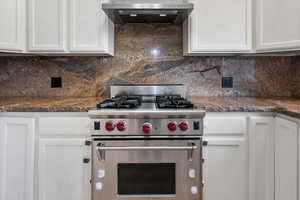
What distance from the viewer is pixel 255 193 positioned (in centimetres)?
172

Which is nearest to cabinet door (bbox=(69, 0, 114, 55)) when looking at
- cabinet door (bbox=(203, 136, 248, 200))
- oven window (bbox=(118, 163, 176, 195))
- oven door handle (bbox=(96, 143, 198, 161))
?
oven door handle (bbox=(96, 143, 198, 161))

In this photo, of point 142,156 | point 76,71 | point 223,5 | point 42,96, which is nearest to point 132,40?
point 76,71

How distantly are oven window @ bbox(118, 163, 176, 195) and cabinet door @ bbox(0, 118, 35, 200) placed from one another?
24.7 inches

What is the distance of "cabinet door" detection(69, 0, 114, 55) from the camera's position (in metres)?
2.01

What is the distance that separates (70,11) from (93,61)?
0.51 metres

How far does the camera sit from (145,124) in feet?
5.24

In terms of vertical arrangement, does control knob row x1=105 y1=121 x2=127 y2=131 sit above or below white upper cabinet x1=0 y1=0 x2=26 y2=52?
below

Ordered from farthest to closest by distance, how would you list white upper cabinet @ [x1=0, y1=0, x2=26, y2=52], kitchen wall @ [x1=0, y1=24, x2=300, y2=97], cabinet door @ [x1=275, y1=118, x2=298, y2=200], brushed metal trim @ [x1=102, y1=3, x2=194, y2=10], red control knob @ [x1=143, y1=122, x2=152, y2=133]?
kitchen wall @ [x1=0, y1=24, x2=300, y2=97] < white upper cabinet @ [x1=0, y1=0, x2=26, y2=52] < brushed metal trim @ [x1=102, y1=3, x2=194, y2=10] < red control knob @ [x1=143, y1=122, x2=152, y2=133] < cabinet door @ [x1=275, y1=118, x2=298, y2=200]

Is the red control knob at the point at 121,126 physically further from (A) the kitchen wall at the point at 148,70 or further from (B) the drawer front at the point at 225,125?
(A) the kitchen wall at the point at 148,70

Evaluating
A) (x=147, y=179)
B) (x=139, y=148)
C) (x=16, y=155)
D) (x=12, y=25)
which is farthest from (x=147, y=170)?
(x=12, y=25)

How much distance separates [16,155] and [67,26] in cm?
103

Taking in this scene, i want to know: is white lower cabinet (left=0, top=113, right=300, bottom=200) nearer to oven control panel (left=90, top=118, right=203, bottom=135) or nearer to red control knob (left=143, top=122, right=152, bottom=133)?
oven control panel (left=90, top=118, right=203, bottom=135)

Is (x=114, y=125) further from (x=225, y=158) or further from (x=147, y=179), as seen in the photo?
(x=225, y=158)

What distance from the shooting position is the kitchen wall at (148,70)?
2350mm
